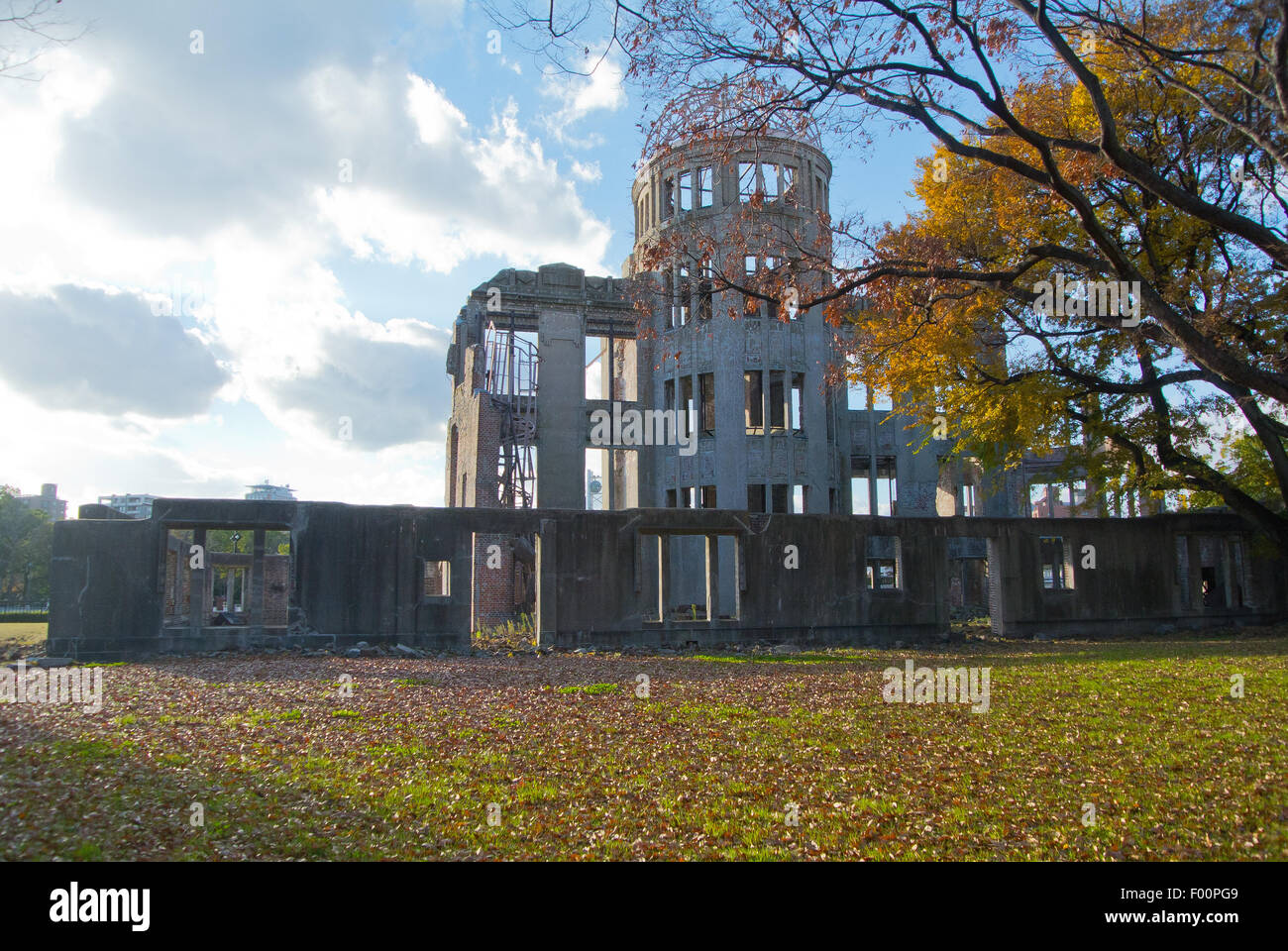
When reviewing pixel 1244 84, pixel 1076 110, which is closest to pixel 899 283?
pixel 1244 84

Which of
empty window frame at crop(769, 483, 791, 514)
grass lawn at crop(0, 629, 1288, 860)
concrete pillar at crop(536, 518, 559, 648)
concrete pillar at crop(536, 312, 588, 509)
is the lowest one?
grass lawn at crop(0, 629, 1288, 860)

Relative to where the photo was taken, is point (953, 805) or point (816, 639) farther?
point (816, 639)

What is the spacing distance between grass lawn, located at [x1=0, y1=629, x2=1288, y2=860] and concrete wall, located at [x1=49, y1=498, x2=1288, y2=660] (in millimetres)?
5746

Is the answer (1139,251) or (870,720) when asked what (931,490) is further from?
(870,720)

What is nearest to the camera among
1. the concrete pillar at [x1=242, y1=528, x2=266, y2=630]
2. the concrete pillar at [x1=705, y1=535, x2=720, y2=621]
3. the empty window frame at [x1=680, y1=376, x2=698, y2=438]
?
the concrete pillar at [x1=242, y1=528, x2=266, y2=630]

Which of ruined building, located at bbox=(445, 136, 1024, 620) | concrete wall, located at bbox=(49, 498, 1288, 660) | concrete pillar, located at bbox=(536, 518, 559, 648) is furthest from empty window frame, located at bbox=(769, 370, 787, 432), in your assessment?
concrete pillar, located at bbox=(536, 518, 559, 648)

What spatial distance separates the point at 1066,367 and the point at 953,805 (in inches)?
668

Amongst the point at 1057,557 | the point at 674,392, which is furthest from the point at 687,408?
the point at 1057,557

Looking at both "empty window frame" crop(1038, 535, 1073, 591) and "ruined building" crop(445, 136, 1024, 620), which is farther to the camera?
"ruined building" crop(445, 136, 1024, 620)

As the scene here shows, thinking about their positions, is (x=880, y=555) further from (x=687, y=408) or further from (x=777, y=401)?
(x=687, y=408)

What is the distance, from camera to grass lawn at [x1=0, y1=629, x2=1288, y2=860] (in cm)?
522

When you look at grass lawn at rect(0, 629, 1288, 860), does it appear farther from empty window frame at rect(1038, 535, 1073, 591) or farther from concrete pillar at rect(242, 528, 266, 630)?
empty window frame at rect(1038, 535, 1073, 591)

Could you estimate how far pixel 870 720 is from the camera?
928 centimetres

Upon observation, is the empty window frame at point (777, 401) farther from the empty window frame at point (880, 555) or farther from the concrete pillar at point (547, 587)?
the concrete pillar at point (547, 587)
